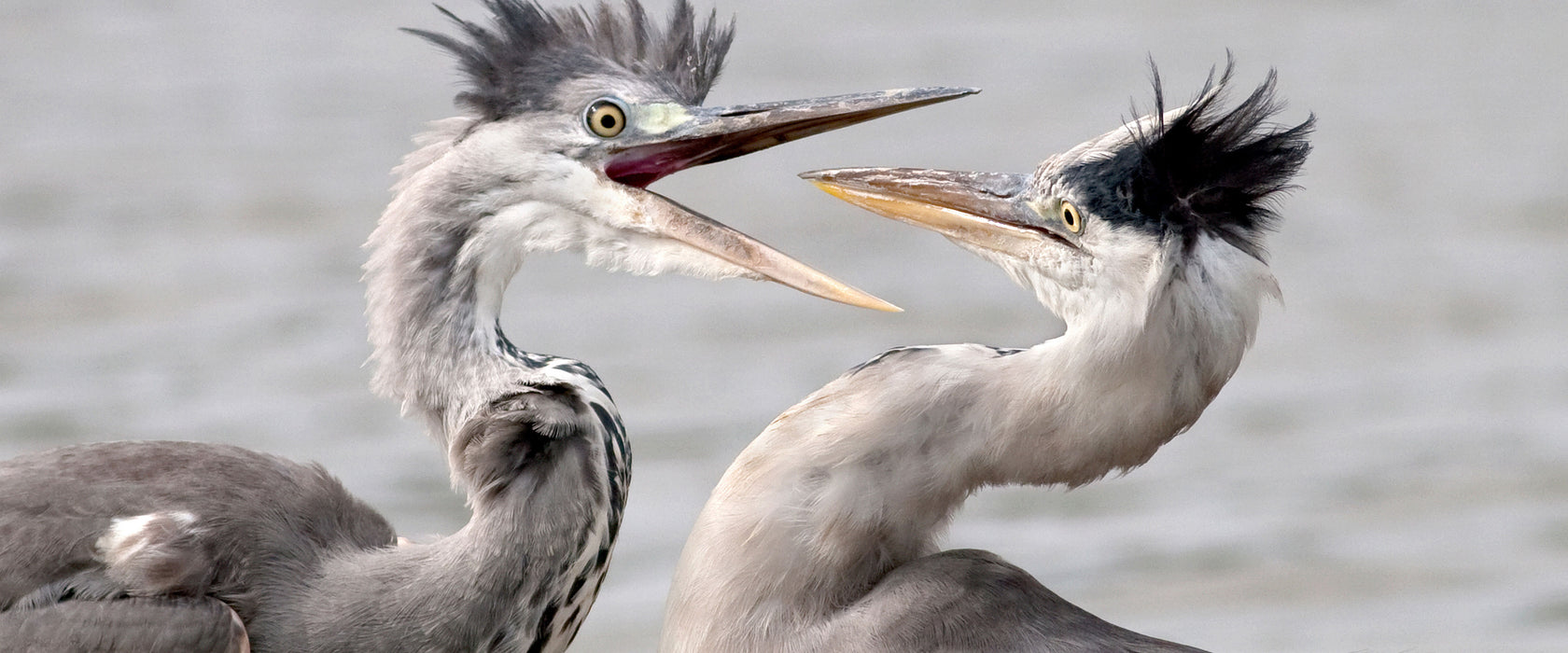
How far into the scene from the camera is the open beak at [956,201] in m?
4.17

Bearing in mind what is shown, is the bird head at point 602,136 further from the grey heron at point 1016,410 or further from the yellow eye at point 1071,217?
the yellow eye at point 1071,217

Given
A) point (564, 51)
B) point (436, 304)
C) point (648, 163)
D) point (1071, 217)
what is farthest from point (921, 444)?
point (564, 51)

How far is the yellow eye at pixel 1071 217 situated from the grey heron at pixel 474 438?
0.37m

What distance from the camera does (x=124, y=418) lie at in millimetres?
9211

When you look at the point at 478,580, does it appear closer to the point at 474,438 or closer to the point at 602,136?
the point at 474,438

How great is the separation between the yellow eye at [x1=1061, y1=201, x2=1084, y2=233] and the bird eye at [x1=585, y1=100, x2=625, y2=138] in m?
0.86

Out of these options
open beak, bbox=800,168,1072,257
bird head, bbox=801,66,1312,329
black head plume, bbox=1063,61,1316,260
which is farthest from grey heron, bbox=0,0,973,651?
black head plume, bbox=1063,61,1316,260

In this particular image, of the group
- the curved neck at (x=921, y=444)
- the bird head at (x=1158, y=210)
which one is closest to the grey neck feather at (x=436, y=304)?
the curved neck at (x=921, y=444)

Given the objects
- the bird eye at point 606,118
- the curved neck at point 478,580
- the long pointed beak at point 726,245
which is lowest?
the curved neck at point 478,580

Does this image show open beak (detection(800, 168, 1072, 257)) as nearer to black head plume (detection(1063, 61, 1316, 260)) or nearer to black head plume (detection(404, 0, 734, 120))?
black head plume (detection(1063, 61, 1316, 260))

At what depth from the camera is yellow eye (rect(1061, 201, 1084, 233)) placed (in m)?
4.04

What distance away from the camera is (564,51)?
4.31 meters

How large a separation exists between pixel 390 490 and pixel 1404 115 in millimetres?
6994

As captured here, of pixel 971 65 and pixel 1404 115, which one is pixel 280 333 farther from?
pixel 1404 115
